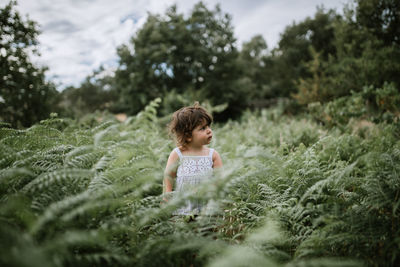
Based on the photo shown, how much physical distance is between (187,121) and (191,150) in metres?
0.35

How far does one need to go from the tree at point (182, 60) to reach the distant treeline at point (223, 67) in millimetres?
93

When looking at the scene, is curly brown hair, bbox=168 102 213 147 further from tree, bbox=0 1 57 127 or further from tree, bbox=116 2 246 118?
tree, bbox=116 2 246 118

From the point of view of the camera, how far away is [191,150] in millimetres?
2703

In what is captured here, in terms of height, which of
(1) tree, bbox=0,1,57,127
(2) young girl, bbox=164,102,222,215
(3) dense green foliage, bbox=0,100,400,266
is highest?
(1) tree, bbox=0,1,57,127

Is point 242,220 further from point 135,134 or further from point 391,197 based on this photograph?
point 135,134

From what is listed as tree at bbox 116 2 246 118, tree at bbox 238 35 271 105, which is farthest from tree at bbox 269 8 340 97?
tree at bbox 116 2 246 118

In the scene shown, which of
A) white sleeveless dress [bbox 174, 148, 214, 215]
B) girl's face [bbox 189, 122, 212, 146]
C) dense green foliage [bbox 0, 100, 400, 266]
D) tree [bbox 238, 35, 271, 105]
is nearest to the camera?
Result: dense green foliage [bbox 0, 100, 400, 266]

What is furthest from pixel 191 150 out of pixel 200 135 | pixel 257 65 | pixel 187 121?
pixel 257 65

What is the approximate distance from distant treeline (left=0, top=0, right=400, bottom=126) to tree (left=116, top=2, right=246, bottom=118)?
9 cm

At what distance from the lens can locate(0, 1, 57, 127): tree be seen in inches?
264

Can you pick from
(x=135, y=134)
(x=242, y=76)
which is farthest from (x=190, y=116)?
(x=242, y=76)

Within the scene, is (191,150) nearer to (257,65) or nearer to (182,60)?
(182,60)

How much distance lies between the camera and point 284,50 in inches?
1096

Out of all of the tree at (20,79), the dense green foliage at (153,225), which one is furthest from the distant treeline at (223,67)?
the dense green foliage at (153,225)
